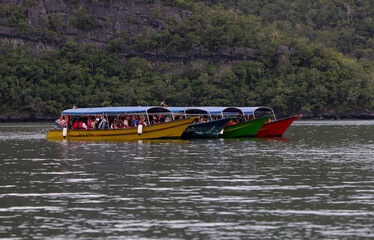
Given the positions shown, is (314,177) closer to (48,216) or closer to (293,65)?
(48,216)

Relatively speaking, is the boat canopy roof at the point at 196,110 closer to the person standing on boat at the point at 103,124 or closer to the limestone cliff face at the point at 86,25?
the person standing on boat at the point at 103,124

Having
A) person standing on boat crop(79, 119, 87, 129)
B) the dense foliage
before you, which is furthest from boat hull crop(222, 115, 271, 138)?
the dense foliage

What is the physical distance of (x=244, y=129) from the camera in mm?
65688

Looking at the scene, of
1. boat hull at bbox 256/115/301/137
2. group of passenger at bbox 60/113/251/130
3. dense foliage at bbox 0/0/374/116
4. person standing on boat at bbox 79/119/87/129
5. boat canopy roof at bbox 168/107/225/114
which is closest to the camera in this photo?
group of passenger at bbox 60/113/251/130

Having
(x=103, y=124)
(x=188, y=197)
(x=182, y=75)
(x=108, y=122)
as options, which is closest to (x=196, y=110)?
(x=108, y=122)

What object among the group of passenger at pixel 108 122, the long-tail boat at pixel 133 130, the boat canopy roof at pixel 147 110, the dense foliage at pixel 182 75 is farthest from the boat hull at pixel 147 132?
the dense foliage at pixel 182 75

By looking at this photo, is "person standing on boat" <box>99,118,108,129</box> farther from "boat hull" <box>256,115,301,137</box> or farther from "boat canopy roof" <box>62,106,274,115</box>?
"boat hull" <box>256,115,301,137</box>

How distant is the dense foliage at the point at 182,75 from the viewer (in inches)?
6550

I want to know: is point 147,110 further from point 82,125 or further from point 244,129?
point 244,129

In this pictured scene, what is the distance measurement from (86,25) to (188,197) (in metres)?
171

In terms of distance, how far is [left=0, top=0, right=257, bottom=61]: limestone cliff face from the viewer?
609 ft

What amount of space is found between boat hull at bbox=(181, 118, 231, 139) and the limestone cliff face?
128 m

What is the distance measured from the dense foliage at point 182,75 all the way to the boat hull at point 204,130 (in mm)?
99493

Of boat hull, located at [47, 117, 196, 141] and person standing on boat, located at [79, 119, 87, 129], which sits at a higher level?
person standing on boat, located at [79, 119, 87, 129]
